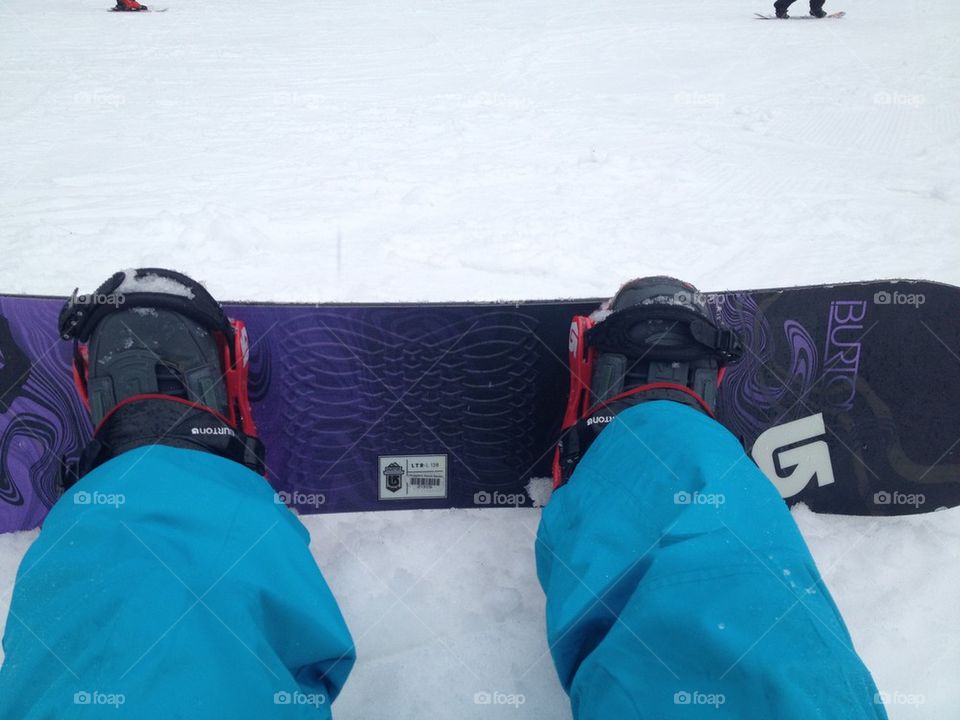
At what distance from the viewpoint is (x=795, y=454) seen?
5.65 ft

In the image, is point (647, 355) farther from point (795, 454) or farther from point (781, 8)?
point (781, 8)

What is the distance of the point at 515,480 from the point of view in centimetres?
168

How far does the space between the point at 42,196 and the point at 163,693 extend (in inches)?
120

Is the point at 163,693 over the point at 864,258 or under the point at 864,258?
over

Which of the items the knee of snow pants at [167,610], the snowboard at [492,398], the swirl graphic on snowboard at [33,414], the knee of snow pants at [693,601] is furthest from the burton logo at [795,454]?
the swirl graphic on snowboard at [33,414]

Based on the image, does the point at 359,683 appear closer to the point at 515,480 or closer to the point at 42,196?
the point at 515,480

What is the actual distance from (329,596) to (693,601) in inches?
21.8

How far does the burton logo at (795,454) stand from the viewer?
171cm

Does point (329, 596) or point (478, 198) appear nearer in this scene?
point (329, 596)

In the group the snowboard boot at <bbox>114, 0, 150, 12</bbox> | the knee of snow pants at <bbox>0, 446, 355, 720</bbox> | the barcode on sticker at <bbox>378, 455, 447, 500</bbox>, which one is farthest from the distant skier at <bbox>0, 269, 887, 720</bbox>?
the snowboard boot at <bbox>114, 0, 150, 12</bbox>

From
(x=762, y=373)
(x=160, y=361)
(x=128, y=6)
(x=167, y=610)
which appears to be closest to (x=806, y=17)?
(x=128, y=6)

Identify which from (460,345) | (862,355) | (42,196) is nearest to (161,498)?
(460,345)

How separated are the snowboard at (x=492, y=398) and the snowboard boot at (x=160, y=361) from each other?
0.14 m

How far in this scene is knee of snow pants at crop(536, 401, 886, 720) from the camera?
2.55 ft
